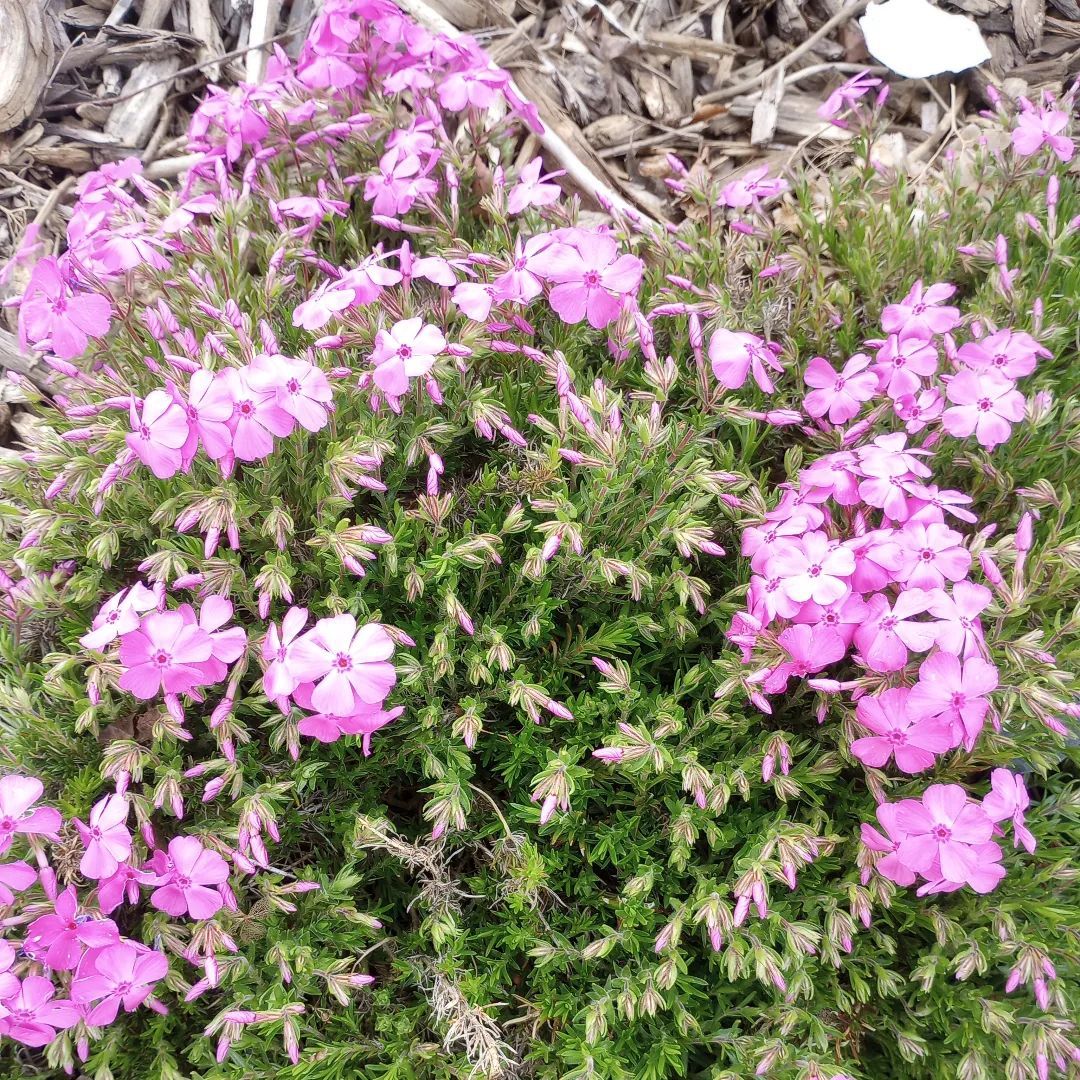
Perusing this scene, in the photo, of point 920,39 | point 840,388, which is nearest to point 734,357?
point 840,388

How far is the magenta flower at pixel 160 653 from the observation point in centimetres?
194

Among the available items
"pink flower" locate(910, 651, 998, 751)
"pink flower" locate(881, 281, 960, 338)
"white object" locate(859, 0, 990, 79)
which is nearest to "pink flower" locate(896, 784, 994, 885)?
"pink flower" locate(910, 651, 998, 751)

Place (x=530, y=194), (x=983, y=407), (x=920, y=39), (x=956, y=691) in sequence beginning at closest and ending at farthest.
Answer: (x=956, y=691) < (x=983, y=407) < (x=530, y=194) < (x=920, y=39)

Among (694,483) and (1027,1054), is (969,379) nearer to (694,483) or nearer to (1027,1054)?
(694,483)

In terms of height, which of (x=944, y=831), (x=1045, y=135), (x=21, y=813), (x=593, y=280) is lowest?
(x=21, y=813)

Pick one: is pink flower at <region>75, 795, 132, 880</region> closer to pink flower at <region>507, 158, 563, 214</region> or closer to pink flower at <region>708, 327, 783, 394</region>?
pink flower at <region>708, 327, 783, 394</region>

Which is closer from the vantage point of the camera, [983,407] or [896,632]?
[896,632]

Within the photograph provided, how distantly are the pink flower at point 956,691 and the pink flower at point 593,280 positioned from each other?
1.21 m

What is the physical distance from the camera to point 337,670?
1.90m

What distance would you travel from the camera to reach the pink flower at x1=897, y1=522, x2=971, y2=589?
79.1 inches

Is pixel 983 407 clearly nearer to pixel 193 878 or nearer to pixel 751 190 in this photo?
pixel 751 190

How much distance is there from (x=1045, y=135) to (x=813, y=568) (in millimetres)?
1841

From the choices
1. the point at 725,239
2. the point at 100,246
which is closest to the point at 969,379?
the point at 725,239

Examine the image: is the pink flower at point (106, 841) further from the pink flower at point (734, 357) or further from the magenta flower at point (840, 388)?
the magenta flower at point (840, 388)
